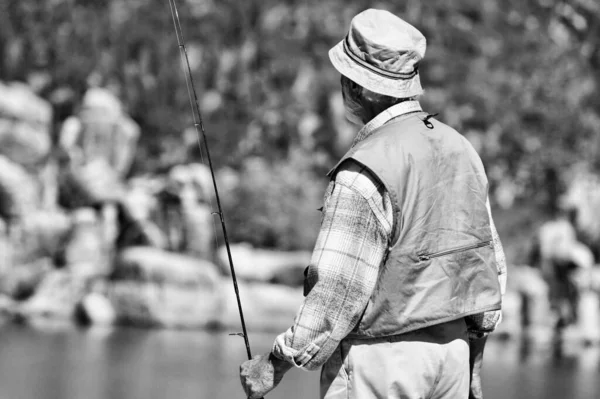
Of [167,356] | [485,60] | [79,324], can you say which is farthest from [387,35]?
[485,60]

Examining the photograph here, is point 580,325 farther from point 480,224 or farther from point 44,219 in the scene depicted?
point 480,224

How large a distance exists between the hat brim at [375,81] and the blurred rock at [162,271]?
41.3 ft

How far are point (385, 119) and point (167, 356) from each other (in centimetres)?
992

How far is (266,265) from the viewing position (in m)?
15.4

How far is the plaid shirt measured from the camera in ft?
6.46

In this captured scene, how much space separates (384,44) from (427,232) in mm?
401

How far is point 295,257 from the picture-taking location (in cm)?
1572

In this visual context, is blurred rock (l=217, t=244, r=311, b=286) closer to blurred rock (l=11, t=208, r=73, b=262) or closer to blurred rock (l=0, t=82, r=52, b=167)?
blurred rock (l=11, t=208, r=73, b=262)

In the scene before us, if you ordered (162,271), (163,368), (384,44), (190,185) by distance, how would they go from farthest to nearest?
1. (190,185)
2. (162,271)
3. (163,368)
4. (384,44)

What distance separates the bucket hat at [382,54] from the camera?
6.82 ft

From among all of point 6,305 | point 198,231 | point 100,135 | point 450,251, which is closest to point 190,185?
point 198,231

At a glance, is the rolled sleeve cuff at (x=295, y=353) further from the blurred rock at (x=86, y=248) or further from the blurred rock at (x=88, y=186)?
the blurred rock at (x=88, y=186)

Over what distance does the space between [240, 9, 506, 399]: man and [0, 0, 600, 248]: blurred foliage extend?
15.0 meters

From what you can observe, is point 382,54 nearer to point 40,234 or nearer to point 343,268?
point 343,268
